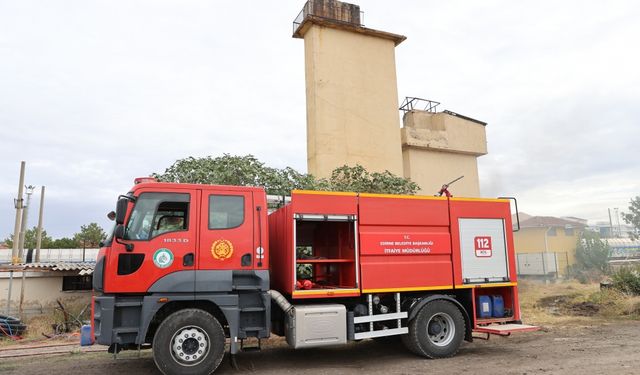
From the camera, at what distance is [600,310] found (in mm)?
14703

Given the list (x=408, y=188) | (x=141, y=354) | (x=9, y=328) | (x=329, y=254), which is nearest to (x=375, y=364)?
(x=329, y=254)

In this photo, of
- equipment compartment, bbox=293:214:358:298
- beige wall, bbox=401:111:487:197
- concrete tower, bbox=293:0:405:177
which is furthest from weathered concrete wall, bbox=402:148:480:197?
equipment compartment, bbox=293:214:358:298

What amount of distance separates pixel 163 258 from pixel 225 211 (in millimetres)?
1174

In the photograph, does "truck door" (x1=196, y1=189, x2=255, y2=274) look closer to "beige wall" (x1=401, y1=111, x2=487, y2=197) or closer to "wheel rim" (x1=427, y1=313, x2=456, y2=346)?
"wheel rim" (x1=427, y1=313, x2=456, y2=346)

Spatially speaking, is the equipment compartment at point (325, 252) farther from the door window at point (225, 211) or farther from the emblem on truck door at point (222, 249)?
the emblem on truck door at point (222, 249)

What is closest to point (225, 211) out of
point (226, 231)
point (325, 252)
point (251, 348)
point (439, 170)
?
point (226, 231)

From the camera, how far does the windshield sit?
697cm

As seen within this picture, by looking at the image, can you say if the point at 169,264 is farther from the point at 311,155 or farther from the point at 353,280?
the point at 311,155

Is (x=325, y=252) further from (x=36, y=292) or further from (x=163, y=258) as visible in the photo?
(x=36, y=292)

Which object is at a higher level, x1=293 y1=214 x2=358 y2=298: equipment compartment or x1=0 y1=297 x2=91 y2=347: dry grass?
x1=293 y1=214 x2=358 y2=298: equipment compartment

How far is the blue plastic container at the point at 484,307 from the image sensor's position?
8870mm

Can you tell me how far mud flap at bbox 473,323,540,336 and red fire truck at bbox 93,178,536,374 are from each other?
0.12 ft

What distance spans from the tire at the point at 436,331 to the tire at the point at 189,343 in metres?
3.39

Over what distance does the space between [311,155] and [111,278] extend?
1339 centimetres
